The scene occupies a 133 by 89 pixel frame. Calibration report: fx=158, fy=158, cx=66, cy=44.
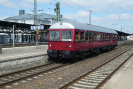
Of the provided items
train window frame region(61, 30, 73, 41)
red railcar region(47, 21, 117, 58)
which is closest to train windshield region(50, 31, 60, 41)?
red railcar region(47, 21, 117, 58)

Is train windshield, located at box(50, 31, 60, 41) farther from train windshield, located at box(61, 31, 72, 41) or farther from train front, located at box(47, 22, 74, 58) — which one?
train windshield, located at box(61, 31, 72, 41)

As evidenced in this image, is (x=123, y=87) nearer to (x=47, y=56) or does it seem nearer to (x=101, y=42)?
(x=47, y=56)

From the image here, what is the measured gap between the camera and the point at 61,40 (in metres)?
12.6

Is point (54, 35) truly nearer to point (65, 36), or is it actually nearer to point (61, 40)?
point (61, 40)

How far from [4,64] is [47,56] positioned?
476cm

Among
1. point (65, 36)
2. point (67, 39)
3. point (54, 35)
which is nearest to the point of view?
point (67, 39)

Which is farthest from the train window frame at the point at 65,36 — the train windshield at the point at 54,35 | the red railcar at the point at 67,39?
the train windshield at the point at 54,35

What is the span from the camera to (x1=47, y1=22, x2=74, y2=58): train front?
12266 mm

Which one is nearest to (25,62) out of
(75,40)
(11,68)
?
(11,68)

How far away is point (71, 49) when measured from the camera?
40.2ft

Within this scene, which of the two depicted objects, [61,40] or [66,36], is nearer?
[66,36]

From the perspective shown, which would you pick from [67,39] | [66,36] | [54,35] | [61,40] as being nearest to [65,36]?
[66,36]

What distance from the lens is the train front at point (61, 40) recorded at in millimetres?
12266

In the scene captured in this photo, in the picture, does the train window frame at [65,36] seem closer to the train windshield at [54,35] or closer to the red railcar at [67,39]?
the red railcar at [67,39]
